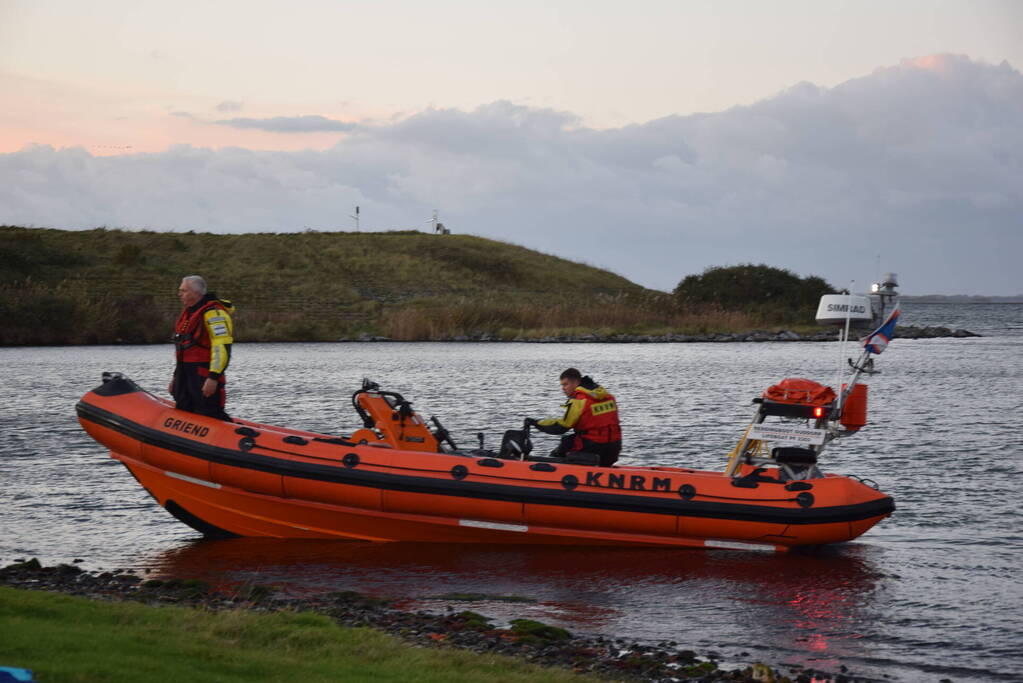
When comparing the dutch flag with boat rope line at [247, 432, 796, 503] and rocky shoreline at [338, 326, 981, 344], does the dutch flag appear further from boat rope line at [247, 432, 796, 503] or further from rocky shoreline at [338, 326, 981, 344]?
rocky shoreline at [338, 326, 981, 344]

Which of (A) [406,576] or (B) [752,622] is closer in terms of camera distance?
(B) [752,622]

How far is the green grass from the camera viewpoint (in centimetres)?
465

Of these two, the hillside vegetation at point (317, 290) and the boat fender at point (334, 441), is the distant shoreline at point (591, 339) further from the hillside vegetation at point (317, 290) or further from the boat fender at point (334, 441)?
the boat fender at point (334, 441)

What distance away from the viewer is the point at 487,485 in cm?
891

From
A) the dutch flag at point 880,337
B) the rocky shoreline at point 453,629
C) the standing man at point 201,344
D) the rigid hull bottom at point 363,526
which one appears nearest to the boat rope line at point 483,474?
the rigid hull bottom at point 363,526

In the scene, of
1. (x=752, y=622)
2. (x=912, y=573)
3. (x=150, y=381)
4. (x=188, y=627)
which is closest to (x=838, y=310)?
(x=912, y=573)

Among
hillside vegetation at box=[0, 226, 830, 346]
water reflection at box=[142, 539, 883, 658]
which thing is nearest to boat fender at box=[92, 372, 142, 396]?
water reflection at box=[142, 539, 883, 658]

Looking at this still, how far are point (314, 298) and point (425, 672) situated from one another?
1876 inches

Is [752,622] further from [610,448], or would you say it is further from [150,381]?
[150,381]

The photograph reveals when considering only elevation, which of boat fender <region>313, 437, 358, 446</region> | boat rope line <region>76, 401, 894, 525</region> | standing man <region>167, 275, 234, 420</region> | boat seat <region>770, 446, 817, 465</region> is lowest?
boat rope line <region>76, 401, 894, 525</region>

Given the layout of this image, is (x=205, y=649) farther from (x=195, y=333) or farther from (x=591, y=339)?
(x=591, y=339)

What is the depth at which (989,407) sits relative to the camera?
1938 centimetres

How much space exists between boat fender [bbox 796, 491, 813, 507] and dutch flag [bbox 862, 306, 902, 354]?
4.27 feet

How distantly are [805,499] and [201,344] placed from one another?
5.17 m
